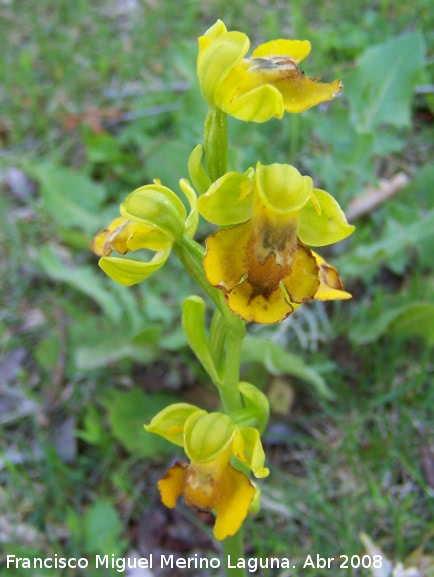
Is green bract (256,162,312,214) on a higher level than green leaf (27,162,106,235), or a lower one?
higher

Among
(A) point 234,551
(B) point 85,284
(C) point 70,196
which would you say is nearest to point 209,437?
(A) point 234,551

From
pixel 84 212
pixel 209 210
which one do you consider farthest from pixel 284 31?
pixel 209 210

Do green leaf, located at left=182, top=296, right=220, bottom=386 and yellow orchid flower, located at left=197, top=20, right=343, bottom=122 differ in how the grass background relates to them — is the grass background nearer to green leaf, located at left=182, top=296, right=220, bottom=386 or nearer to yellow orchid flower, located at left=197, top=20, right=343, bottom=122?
green leaf, located at left=182, top=296, right=220, bottom=386

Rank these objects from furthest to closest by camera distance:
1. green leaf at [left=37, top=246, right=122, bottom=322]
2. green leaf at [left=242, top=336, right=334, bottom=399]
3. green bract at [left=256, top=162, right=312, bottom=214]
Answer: green leaf at [left=37, top=246, right=122, bottom=322]
green leaf at [left=242, top=336, right=334, bottom=399]
green bract at [left=256, top=162, right=312, bottom=214]

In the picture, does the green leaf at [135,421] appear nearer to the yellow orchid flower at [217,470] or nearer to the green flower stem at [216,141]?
the yellow orchid flower at [217,470]

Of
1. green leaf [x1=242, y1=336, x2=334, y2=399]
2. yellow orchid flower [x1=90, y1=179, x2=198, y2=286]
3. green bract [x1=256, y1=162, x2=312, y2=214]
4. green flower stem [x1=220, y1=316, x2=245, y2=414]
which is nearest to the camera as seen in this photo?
green bract [x1=256, y1=162, x2=312, y2=214]

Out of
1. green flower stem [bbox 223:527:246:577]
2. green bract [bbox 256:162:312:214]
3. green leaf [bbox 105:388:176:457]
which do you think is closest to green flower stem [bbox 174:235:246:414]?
green bract [bbox 256:162:312:214]

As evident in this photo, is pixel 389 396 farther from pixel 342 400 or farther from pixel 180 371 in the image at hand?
pixel 180 371
